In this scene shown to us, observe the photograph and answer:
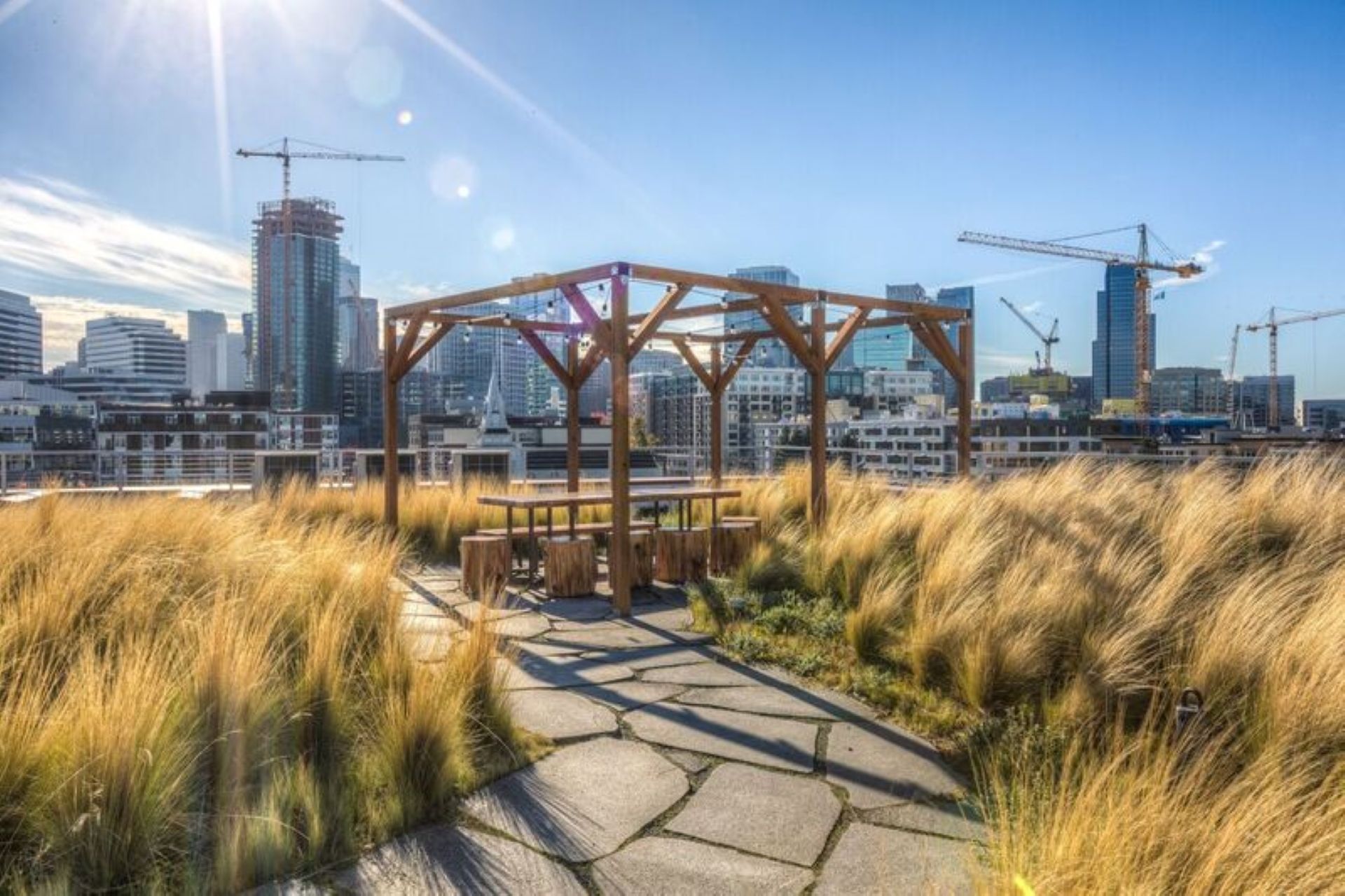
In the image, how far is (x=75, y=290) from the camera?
1940 inches

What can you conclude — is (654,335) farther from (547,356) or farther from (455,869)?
(455,869)

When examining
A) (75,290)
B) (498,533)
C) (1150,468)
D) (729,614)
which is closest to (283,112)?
(498,533)

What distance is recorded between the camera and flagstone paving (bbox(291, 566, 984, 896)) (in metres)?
2.15

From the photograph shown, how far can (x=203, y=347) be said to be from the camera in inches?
7156

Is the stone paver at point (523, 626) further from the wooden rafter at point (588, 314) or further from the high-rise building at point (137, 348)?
the high-rise building at point (137, 348)

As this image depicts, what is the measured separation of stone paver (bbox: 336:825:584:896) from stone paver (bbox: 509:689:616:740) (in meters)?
0.91

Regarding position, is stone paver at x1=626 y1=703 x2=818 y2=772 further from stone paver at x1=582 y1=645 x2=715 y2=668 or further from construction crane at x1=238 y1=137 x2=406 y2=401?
construction crane at x1=238 y1=137 x2=406 y2=401

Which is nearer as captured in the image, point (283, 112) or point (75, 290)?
point (283, 112)

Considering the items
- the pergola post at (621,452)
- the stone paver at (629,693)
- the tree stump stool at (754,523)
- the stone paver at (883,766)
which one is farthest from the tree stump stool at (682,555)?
the stone paver at (883,766)

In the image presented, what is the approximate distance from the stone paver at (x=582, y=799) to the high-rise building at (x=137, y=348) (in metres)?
206

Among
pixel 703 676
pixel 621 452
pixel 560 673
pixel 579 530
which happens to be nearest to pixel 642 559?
pixel 621 452

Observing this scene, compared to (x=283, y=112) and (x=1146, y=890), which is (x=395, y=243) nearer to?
(x=283, y=112)

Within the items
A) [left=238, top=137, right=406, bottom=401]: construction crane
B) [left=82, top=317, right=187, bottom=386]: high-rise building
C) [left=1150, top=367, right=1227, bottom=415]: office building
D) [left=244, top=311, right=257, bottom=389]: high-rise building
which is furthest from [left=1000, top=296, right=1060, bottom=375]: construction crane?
[left=82, top=317, right=187, bottom=386]: high-rise building

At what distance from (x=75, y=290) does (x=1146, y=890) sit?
6194 centimetres
